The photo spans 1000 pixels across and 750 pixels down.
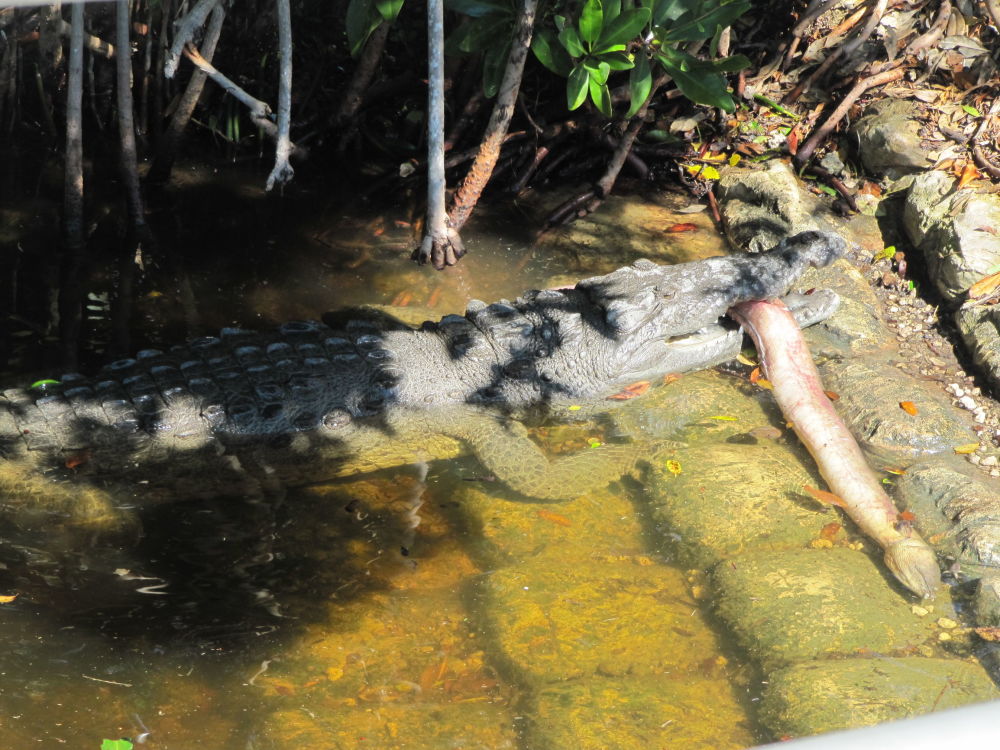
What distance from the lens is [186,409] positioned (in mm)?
4375

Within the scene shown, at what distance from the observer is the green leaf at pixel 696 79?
5.12 meters

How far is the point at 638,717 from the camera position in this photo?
313cm

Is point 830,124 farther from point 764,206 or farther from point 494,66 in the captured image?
point 494,66

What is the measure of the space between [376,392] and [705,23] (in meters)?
2.76

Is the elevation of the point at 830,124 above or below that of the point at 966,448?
above

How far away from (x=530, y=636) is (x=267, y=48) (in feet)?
17.0

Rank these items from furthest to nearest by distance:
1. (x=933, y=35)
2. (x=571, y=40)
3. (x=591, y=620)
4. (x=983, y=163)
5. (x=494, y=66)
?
(x=933, y=35), (x=983, y=163), (x=494, y=66), (x=571, y=40), (x=591, y=620)

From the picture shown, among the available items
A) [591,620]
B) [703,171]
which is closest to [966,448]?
[591,620]

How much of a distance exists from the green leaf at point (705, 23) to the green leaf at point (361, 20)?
1.64 metres

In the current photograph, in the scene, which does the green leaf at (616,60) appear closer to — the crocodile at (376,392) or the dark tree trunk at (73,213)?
the crocodile at (376,392)

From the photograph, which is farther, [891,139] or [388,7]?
[891,139]

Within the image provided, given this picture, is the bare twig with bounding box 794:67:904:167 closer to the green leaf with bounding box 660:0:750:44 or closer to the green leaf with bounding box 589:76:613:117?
the green leaf with bounding box 660:0:750:44

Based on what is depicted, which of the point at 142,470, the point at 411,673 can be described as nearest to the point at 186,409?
the point at 142,470

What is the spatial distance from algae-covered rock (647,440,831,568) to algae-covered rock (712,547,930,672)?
0.41ft
